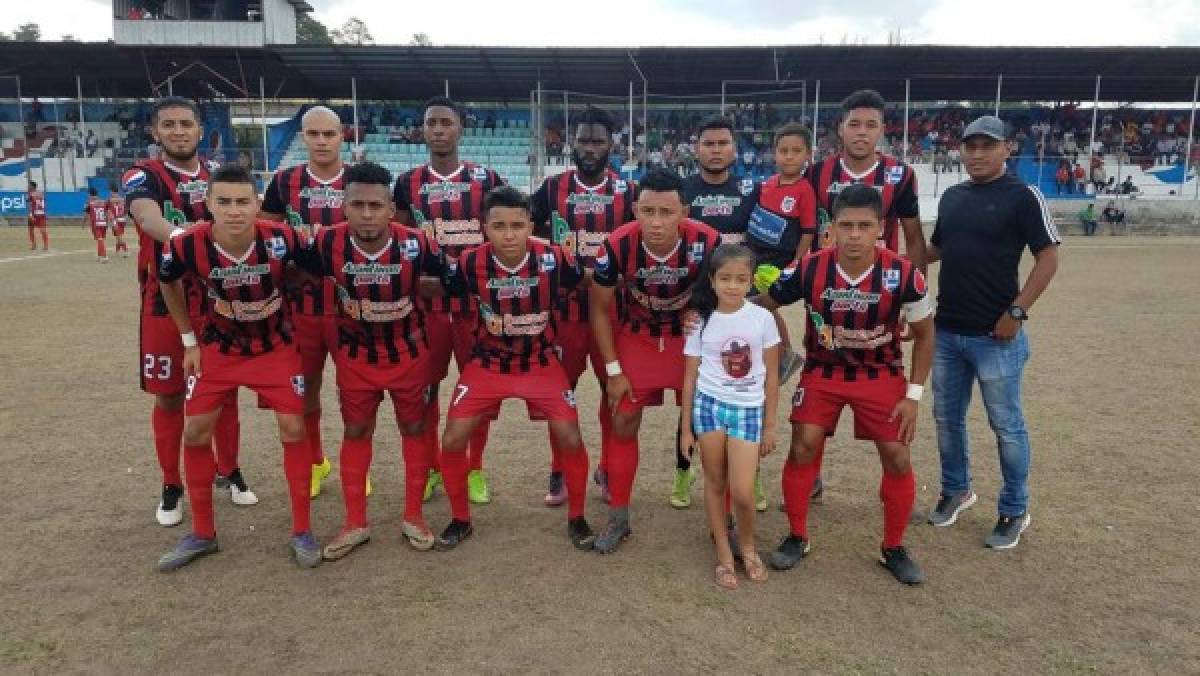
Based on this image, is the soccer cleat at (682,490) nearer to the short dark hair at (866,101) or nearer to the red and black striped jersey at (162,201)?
the short dark hair at (866,101)

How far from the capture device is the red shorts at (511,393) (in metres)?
4.67

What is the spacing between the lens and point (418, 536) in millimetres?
4703

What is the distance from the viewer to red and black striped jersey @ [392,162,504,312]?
5.41 m

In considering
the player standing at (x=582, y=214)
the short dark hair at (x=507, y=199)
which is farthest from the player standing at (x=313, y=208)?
the player standing at (x=582, y=214)

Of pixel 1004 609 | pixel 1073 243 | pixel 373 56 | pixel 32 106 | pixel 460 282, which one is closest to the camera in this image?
pixel 1004 609

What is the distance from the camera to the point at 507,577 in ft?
14.2

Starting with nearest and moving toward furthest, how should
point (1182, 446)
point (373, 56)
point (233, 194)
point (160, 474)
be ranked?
1. point (233, 194)
2. point (160, 474)
3. point (1182, 446)
4. point (373, 56)

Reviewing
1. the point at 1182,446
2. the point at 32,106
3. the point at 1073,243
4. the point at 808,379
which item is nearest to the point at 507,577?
the point at 808,379

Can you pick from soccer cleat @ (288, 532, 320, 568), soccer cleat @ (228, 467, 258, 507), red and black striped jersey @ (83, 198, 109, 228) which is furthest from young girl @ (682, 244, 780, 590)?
red and black striped jersey @ (83, 198, 109, 228)

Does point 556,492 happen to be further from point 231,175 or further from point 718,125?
point 231,175

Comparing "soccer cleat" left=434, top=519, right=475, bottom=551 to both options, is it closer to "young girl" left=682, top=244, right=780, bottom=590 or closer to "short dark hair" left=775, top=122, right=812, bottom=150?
"young girl" left=682, top=244, right=780, bottom=590

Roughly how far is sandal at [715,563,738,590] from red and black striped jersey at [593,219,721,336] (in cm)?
145

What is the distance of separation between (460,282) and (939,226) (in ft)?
9.68

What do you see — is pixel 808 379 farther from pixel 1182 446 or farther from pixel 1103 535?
pixel 1182 446
